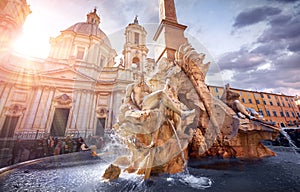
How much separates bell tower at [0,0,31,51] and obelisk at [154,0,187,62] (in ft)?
70.9

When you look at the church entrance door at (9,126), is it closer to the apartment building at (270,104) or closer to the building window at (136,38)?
the building window at (136,38)

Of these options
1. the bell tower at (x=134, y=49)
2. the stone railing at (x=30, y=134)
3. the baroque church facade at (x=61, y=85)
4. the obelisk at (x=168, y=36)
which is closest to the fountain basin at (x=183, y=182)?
the obelisk at (x=168, y=36)

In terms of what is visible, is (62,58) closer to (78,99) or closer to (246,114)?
(78,99)

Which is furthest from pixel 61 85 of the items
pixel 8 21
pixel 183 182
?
pixel 183 182

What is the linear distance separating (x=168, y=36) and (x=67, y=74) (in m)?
17.4

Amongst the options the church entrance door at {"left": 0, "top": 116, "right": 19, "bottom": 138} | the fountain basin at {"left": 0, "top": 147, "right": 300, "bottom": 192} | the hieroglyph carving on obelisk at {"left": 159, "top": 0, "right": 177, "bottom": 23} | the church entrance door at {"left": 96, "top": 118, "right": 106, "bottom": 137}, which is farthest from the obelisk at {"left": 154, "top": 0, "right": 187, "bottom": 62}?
the church entrance door at {"left": 0, "top": 116, "right": 19, "bottom": 138}

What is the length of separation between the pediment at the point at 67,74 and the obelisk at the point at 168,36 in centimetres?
1506

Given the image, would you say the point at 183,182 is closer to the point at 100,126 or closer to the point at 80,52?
the point at 100,126

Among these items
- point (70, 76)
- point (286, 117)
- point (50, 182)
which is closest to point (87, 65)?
point (70, 76)

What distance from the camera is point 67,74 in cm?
1845

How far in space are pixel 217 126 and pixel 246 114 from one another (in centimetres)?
128

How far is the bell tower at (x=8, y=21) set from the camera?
55.7 feet

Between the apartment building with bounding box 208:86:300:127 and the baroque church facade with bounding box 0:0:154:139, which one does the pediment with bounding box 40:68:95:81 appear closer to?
the baroque church facade with bounding box 0:0:154:139

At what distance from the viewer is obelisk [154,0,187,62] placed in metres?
6.38
